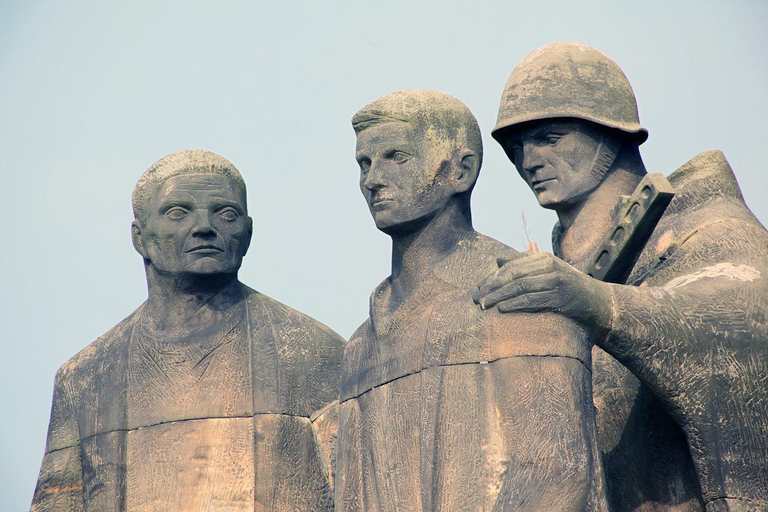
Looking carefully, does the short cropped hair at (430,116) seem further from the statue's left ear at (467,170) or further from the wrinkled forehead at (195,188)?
the wrinkled forehead at (195,188)

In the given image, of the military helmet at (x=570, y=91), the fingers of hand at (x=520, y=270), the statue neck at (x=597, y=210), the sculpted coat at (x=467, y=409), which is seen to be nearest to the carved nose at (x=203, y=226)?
the sculpted coat at (x=467, y=409)

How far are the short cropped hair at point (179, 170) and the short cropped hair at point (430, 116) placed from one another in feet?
6.19

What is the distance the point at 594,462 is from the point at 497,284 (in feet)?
4.34

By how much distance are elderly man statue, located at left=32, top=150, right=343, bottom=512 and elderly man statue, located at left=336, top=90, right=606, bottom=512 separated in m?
1.28

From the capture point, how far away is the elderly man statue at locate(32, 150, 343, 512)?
53.3 ft

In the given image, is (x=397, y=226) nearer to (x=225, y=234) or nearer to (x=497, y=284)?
(x=497, y=284)

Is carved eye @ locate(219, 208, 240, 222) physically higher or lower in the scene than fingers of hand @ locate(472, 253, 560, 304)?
higher

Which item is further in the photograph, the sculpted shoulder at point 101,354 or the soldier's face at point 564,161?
the sculpted shoulder at point 101,354

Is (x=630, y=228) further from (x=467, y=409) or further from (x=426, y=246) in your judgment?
(x=467, y=409)

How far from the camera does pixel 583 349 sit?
14219 mm

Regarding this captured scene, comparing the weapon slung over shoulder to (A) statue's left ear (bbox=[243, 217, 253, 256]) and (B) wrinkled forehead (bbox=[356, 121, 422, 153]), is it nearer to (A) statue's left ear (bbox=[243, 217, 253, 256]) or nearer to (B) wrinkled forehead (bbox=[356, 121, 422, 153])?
(B) wrinkled forehead (bbox=[356, 121, 422, 153])

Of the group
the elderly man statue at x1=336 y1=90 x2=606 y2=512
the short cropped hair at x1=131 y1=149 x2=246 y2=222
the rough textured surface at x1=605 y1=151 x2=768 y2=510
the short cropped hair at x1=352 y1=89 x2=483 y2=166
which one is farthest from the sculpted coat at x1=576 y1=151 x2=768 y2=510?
the short cropped hair at x1=131 y1=149 x2=246 y2=222

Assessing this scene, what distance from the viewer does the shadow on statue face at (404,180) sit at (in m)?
15.0

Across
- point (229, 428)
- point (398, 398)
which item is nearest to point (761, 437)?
point (398, 398)
